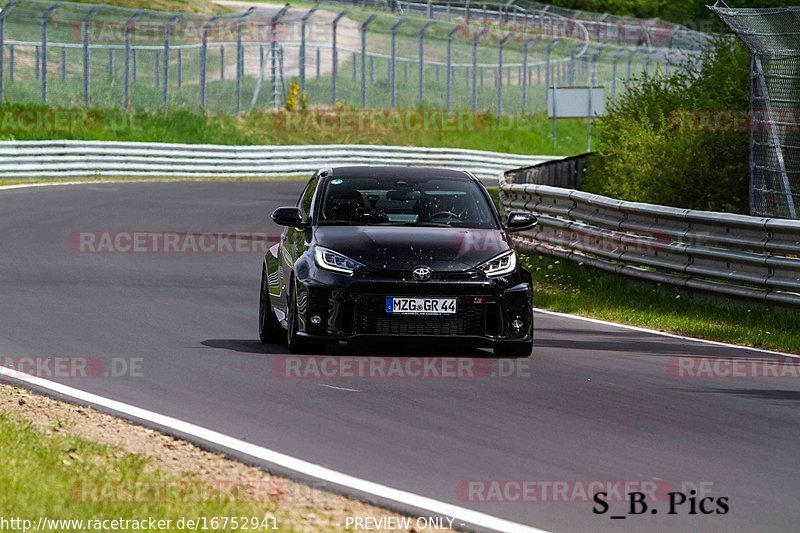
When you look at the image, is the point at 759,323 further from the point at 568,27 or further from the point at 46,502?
the point at 568,27

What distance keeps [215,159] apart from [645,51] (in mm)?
23954

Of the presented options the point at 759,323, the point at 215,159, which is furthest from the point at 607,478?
the point at 215,159

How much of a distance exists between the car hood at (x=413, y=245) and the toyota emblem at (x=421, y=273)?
51 millimetres

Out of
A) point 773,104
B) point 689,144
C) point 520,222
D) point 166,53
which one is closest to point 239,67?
point 166,53

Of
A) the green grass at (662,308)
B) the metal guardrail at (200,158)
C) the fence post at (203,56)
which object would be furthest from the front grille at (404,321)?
the fence post at (203,56)

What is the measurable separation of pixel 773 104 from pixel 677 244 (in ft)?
9.28

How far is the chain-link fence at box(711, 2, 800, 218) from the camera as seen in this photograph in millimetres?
17672

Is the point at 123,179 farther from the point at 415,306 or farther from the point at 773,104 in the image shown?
the point at 415,306

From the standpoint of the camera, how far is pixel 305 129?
2085 inches

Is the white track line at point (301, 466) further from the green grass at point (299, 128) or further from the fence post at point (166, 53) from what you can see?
the fence post at point (166, 53)

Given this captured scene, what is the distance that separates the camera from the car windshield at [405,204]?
12.8m

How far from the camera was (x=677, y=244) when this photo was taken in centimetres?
1639

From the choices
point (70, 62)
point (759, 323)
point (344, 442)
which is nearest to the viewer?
point (344, 442)

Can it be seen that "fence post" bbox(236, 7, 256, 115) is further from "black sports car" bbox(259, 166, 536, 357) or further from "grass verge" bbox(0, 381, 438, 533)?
"grass verge" bbox(0, 381, 438, 533)
